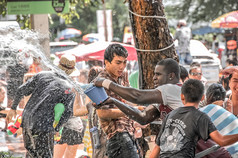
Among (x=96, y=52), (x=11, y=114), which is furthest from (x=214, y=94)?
(x=96, y=52)

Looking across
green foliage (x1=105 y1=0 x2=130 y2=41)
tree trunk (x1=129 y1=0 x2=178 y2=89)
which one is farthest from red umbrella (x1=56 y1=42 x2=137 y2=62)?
green foliage (x1=105 y1=0 x2=130 y2=41)

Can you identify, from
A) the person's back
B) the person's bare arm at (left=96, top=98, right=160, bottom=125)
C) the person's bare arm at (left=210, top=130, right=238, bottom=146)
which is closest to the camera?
the person's bare arm at (left=210, top=130, right=238, bottom=146)

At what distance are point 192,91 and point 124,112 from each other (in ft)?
2.49

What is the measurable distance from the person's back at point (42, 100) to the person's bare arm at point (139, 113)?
2310 mm

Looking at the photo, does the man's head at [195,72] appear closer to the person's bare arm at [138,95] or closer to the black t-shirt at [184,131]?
the person's bare arm at [138,95]

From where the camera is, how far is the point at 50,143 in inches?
273

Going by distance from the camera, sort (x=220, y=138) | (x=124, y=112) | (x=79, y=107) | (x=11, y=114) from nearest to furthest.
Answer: (x=220, y=138)
(x=124, y=112)
(x=11, y=114)
(x=79, y=107)

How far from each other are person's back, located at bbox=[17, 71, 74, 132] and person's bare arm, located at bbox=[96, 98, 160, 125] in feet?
7.58

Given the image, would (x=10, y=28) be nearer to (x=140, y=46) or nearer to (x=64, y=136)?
(x=64, y=136)

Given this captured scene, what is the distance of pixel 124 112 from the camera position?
4.65 m

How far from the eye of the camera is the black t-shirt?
4.01 m

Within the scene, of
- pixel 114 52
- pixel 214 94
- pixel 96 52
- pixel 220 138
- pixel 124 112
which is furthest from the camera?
pixel 96 52

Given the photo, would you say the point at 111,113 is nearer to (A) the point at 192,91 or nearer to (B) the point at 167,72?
(B) the point at 167,72

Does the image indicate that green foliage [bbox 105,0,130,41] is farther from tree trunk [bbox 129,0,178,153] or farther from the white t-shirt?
the white t-shirt
